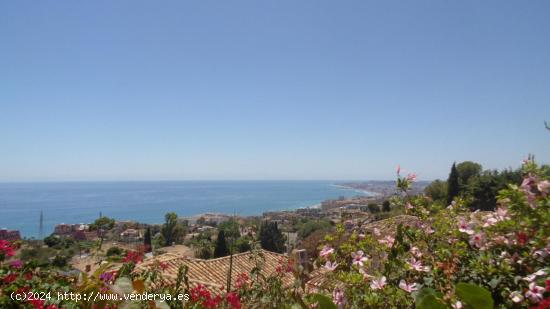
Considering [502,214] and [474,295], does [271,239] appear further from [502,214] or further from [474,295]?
[474,295]

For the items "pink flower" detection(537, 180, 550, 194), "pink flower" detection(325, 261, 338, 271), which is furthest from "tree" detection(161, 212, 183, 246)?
"pink flower" detection(537, 180, 550, 194)

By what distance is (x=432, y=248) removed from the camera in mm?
2113

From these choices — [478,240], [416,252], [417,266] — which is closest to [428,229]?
[416,252]

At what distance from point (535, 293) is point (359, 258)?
83cm

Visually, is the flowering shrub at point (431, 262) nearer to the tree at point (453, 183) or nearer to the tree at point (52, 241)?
the tree at point (52, 241)

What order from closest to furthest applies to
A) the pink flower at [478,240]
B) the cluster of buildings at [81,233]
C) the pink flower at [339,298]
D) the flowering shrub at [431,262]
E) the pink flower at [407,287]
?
1. the flowering shrub at [431,262]
2. the pink flower at [407,287]
3. the pink flower at [339,298]
4. the pink flower at [478,240]
5. the cluster of buildings at [81,233]

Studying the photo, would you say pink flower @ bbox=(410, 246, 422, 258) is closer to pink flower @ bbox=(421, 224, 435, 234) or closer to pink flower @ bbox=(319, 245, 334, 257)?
pink flower @ bbox=(421, 224, 435, 234)

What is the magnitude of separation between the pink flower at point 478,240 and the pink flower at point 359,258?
58 cm

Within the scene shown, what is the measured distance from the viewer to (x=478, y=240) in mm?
1890

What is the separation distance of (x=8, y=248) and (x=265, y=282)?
200 centimetres

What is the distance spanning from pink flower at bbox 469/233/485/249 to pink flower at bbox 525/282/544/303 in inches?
19.5

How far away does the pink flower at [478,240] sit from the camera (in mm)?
1884

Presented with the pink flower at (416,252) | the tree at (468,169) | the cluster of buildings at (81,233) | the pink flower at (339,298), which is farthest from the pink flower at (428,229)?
the tree at (468,169)

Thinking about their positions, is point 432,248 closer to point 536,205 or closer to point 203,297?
point 536,205
